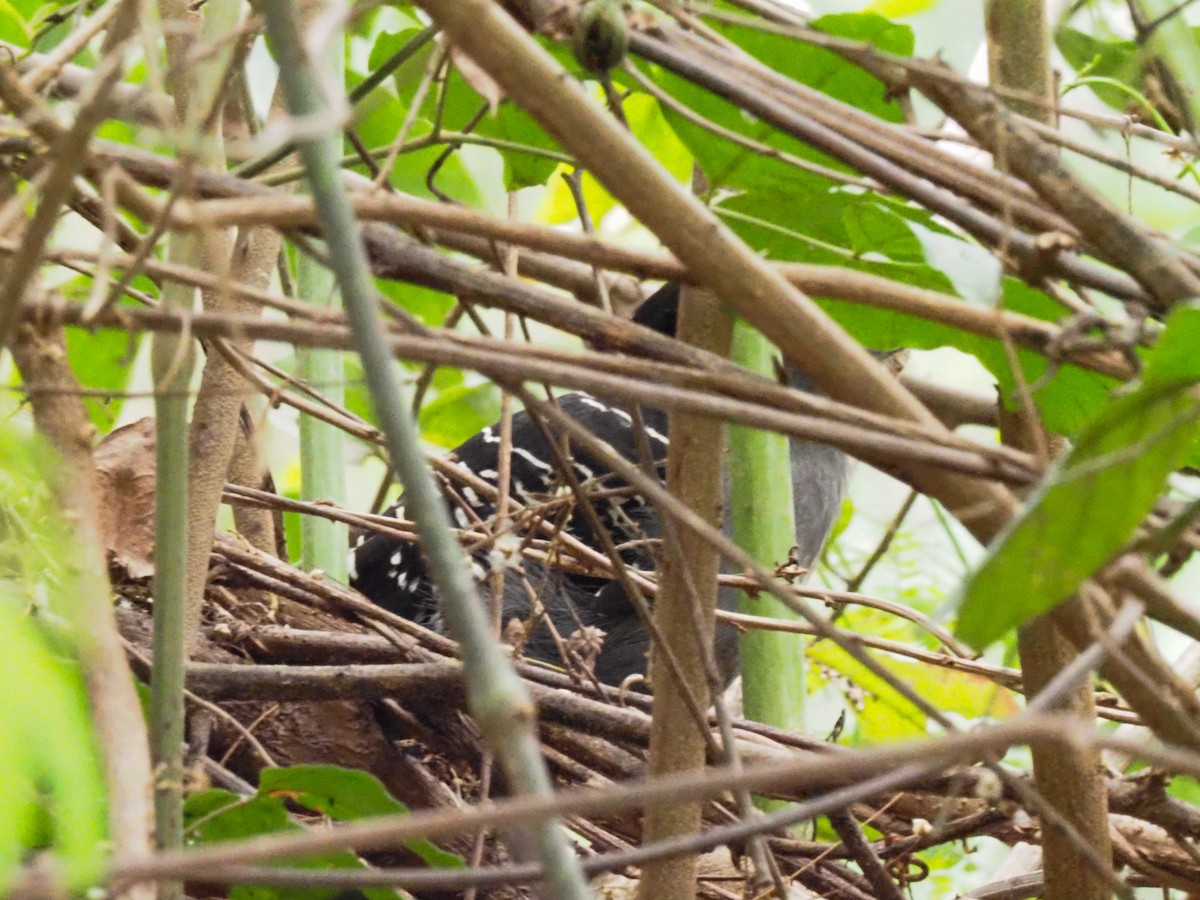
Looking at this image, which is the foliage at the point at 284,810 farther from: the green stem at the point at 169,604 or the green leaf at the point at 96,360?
the green leaf at the point at 96,360

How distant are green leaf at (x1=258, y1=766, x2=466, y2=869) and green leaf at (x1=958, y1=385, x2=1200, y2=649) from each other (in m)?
0.30

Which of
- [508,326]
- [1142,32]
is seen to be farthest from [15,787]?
[1142,32]

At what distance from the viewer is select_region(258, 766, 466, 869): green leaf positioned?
0.60m

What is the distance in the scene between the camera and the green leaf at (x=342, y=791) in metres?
0.60

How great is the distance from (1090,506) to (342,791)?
372 mm

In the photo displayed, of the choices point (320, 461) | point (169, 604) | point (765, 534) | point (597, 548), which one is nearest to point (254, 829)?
point (169, 604)

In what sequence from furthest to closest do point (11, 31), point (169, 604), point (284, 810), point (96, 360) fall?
1. point (96, 360)
2. point (11, 31)
3. point (284, 810)
4. point (169, 604)

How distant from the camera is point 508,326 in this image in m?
0.90

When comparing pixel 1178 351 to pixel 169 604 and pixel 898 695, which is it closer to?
pixel 169 604

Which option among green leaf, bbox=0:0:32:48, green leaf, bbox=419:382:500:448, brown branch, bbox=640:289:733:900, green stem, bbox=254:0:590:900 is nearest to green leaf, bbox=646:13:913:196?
brown branch, bbox=640:289:733:900

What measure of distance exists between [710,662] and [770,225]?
0.23 m

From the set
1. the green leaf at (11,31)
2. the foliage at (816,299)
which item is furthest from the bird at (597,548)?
the green leaf at (11,31)

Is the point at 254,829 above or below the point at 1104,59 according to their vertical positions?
below

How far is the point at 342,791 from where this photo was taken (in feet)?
2.02
